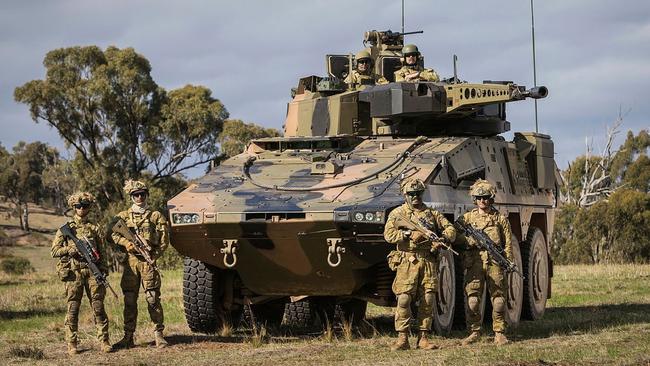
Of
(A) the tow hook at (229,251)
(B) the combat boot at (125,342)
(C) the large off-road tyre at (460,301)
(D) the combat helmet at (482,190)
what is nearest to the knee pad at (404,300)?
(D) the combat helmet at (482,190)

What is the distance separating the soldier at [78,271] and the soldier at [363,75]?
5.41 metres

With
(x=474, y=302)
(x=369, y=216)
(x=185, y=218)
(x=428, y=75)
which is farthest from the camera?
(x=428, y=75)

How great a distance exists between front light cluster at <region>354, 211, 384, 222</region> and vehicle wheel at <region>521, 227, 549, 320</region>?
15.5 feet

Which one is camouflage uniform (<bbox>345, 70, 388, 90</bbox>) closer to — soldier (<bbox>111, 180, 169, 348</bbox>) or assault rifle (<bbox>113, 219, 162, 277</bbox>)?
soldier (<bbox>111, 180, 169, 348</bbox>)

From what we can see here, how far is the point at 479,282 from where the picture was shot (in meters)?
12.9

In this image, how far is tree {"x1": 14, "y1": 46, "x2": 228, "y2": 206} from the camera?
4431cm

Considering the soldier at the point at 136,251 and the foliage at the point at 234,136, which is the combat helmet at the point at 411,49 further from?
the foliage at the point at 234,136

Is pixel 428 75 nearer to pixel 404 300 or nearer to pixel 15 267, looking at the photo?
pixel 404 300

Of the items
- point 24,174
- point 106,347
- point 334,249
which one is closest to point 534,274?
point 334,249

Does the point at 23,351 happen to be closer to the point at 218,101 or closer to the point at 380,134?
the point at 380,134

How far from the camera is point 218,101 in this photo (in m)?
48.8

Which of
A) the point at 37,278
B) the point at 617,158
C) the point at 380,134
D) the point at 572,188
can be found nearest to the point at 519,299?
the point at 380,134

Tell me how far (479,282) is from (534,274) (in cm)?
444

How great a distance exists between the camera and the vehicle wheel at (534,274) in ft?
54.6
